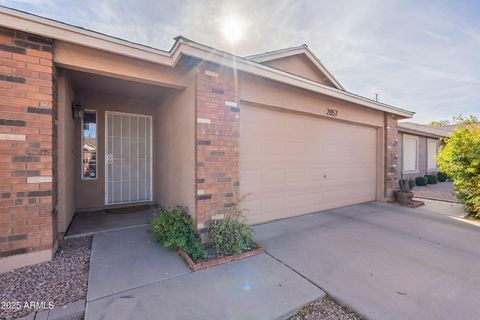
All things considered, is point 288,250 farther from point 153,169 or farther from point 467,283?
point 153,169

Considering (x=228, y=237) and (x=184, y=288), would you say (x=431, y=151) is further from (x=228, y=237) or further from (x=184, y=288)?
(x=184, y=288)

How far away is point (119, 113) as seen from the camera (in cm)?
545

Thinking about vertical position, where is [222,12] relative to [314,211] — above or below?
above

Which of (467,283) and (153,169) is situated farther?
(153,169)

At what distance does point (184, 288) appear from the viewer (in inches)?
89.7

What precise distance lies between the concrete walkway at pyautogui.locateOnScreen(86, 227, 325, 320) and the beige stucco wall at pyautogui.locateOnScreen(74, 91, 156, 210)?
8.44ft

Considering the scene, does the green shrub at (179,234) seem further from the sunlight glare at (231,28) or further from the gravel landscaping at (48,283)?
the sunlight glare at (231,28)

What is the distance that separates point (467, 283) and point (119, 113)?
721cm

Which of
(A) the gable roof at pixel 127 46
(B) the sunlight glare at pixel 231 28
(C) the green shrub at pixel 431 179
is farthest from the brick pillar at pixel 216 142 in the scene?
(C) the green shrub at pixel 431 179

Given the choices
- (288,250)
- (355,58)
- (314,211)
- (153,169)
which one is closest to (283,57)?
(355,58)

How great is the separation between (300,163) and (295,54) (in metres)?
3.83

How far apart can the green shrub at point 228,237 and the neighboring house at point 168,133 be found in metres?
0.25

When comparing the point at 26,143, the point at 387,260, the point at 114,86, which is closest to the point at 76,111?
the point at 114,86

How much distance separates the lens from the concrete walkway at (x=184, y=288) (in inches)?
75.5
